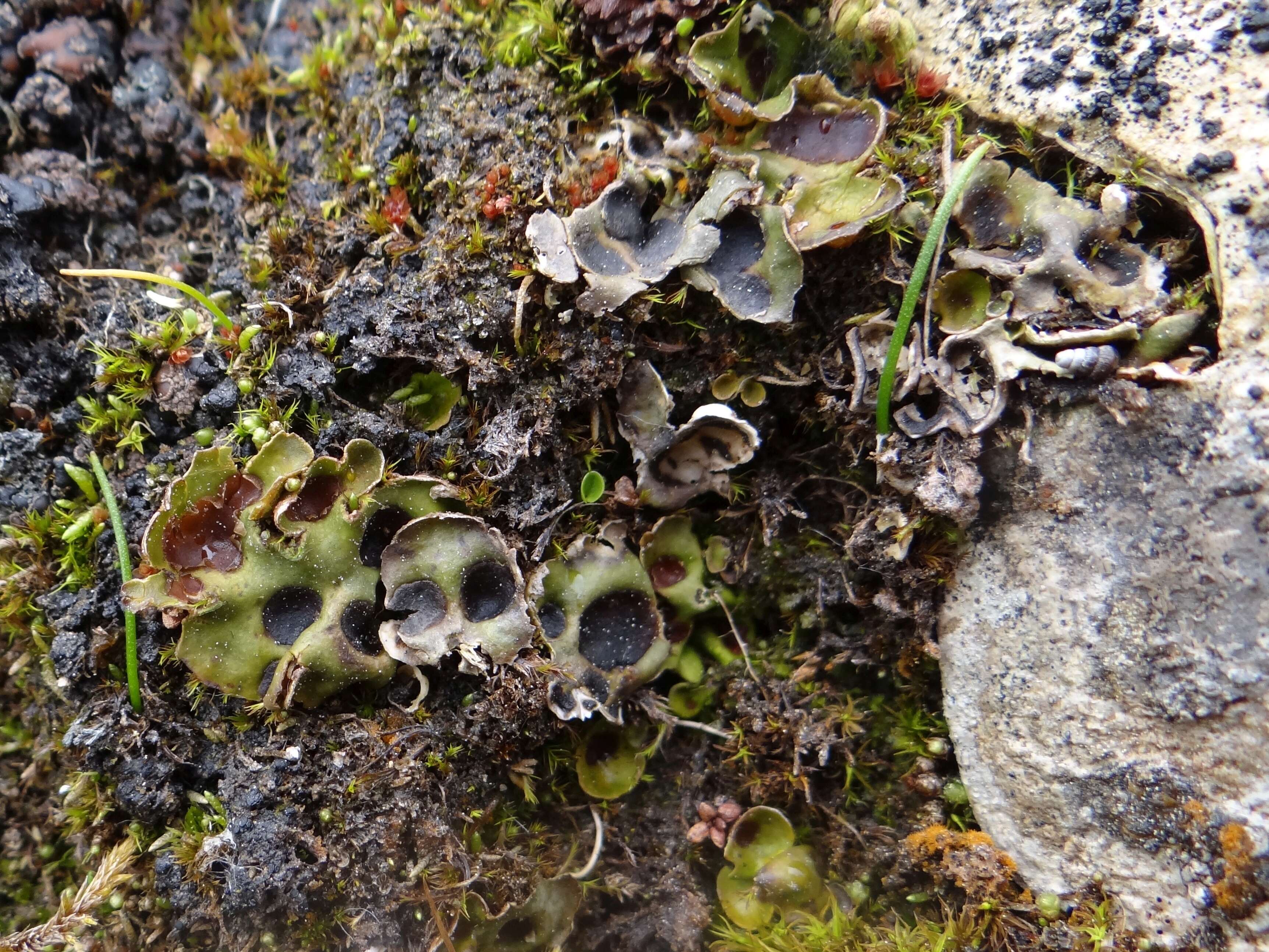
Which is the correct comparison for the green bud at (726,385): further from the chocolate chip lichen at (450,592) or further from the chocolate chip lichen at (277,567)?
the chocolate chip lichen at (277,567)

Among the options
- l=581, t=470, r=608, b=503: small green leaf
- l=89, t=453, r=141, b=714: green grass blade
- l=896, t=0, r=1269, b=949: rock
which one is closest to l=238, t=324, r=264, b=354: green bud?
l=89, t=453, r=141, b=714: green grass blade

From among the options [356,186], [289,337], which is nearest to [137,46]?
[356,186]

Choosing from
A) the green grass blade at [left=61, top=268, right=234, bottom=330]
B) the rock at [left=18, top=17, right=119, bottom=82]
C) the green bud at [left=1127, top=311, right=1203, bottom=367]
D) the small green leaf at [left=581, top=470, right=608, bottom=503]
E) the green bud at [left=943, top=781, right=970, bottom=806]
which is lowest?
the green bud at [left=943, top=781, right=970, bottom=806]

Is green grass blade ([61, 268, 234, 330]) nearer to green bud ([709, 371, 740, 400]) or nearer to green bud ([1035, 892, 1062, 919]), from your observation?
green bud ([709, 371, 740, 400])

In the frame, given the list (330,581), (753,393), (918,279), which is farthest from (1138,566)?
(330,581)

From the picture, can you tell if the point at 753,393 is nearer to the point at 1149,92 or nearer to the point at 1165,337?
the point at 1165,337

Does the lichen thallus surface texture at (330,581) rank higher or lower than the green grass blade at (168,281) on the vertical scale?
lower

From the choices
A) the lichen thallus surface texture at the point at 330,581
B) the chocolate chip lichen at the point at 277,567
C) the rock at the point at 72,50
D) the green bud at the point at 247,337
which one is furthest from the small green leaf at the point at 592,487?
the rock at the point at 72,50

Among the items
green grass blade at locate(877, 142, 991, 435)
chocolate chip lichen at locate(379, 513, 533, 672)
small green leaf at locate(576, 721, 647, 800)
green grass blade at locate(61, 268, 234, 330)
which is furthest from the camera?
small green leaf at locate(576, 721, 647, 800)

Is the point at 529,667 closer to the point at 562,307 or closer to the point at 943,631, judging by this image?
the point at 562,307
